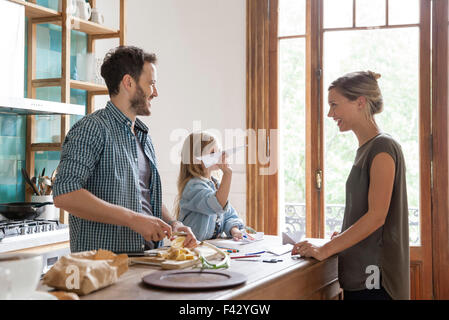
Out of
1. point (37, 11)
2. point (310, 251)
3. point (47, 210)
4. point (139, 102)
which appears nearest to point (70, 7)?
point (37, 11)

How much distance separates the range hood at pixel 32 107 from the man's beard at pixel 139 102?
103 cm

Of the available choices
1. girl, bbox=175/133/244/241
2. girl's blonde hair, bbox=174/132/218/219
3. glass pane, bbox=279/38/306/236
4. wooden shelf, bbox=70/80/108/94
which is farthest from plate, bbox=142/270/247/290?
glass pane, bbox=279/38/306/236

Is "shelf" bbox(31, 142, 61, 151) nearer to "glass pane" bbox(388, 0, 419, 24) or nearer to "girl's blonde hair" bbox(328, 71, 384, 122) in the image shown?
"girl's blonde hair" bbox(328, 71, 384, 122)

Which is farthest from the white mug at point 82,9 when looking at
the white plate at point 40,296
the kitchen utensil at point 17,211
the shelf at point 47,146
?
the white plate at point 40,296

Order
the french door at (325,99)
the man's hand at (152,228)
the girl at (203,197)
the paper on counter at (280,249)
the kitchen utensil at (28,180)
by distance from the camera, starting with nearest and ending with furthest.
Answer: the man's hand at (152,228) < the paper on counter at (280,249) < the girl at (203,197) < the kitchen utensil at (28,180) < the french door at (325,99)

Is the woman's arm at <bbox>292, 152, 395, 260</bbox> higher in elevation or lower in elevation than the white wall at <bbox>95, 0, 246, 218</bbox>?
lower

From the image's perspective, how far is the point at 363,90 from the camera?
1.94 metres

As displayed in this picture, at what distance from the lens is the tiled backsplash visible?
341 centimetres

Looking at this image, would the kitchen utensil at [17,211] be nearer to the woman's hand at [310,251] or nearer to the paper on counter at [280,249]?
the paper on counter at [280,249]

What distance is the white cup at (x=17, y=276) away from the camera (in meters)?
0.99

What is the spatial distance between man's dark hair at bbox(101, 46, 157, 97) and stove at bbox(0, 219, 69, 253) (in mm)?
1079

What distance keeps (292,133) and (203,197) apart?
5.56 feet

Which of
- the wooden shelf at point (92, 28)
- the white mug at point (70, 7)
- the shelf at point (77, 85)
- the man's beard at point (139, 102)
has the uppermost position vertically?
the white mug at point (70, 7)

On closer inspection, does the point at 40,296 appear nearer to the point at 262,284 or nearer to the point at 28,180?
the point at 262,284
